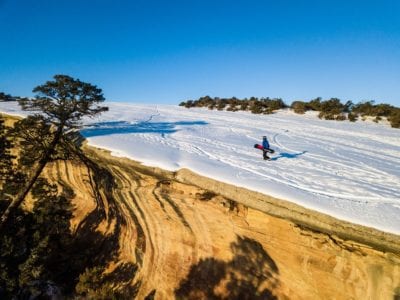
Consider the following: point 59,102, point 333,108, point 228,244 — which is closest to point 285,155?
point 228,244

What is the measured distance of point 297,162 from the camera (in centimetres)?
1000

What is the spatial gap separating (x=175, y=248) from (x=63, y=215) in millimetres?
5691

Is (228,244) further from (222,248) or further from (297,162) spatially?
(297,162)

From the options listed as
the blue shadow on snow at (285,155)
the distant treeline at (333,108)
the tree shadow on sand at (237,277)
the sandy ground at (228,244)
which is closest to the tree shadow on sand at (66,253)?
the sandy ground at (228,244)

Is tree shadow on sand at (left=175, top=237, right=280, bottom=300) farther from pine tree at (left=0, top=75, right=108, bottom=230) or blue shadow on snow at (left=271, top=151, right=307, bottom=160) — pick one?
pine tree at (left=0, top=75, right=108, bottom=230)

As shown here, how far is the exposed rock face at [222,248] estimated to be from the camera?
5.66 metres

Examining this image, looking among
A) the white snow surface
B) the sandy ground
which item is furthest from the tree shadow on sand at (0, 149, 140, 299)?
the white snow surface

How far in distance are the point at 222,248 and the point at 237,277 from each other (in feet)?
2.91

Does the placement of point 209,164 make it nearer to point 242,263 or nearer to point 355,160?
point 242,263

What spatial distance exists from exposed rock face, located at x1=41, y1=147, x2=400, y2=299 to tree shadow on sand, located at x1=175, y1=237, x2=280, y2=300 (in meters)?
0.03

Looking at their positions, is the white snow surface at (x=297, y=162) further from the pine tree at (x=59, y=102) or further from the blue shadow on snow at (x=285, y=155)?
the pine tree at (x=59, y=102)

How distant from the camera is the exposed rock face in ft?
18.6

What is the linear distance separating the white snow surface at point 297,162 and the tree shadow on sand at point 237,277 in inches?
73.5

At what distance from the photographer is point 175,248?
828 centimetres
